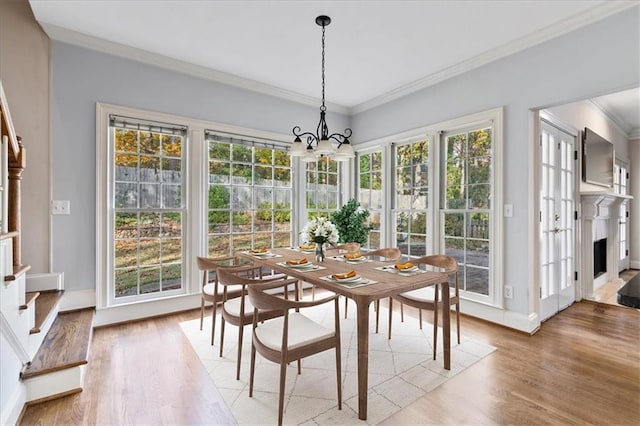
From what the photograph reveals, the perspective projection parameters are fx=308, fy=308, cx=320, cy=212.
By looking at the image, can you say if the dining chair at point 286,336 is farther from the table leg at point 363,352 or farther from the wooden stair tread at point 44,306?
the wooden stair tread at point 44,306

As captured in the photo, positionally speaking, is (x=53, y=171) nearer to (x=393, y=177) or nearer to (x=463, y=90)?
(x=393, y=177)

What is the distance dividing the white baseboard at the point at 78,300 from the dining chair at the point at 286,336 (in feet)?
7.23

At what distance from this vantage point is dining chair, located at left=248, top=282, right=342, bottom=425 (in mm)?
1701

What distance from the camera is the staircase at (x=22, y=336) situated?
1702 millimetres

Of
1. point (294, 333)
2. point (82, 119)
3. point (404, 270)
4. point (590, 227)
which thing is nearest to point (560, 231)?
point (590, 227)

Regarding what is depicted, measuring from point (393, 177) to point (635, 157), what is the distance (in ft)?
17.5

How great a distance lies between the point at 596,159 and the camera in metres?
4.41

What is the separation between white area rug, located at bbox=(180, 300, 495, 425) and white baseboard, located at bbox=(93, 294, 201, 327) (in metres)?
0.55

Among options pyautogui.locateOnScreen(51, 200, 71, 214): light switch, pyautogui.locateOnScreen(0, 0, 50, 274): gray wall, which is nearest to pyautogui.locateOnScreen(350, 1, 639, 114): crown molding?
pyautogui.locateOnScreen(0, 0, 50, 274): gray wall

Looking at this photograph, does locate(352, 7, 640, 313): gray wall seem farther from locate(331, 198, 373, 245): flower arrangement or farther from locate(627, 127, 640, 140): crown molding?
locate(627, 127, 640, 140): crown molding

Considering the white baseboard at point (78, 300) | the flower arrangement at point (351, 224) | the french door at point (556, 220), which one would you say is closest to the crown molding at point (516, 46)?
the french door at point (556, 220)

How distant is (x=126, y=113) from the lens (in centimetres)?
326

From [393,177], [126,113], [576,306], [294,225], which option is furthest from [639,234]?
[126,113]

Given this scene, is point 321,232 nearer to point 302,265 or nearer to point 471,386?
point 302,265
